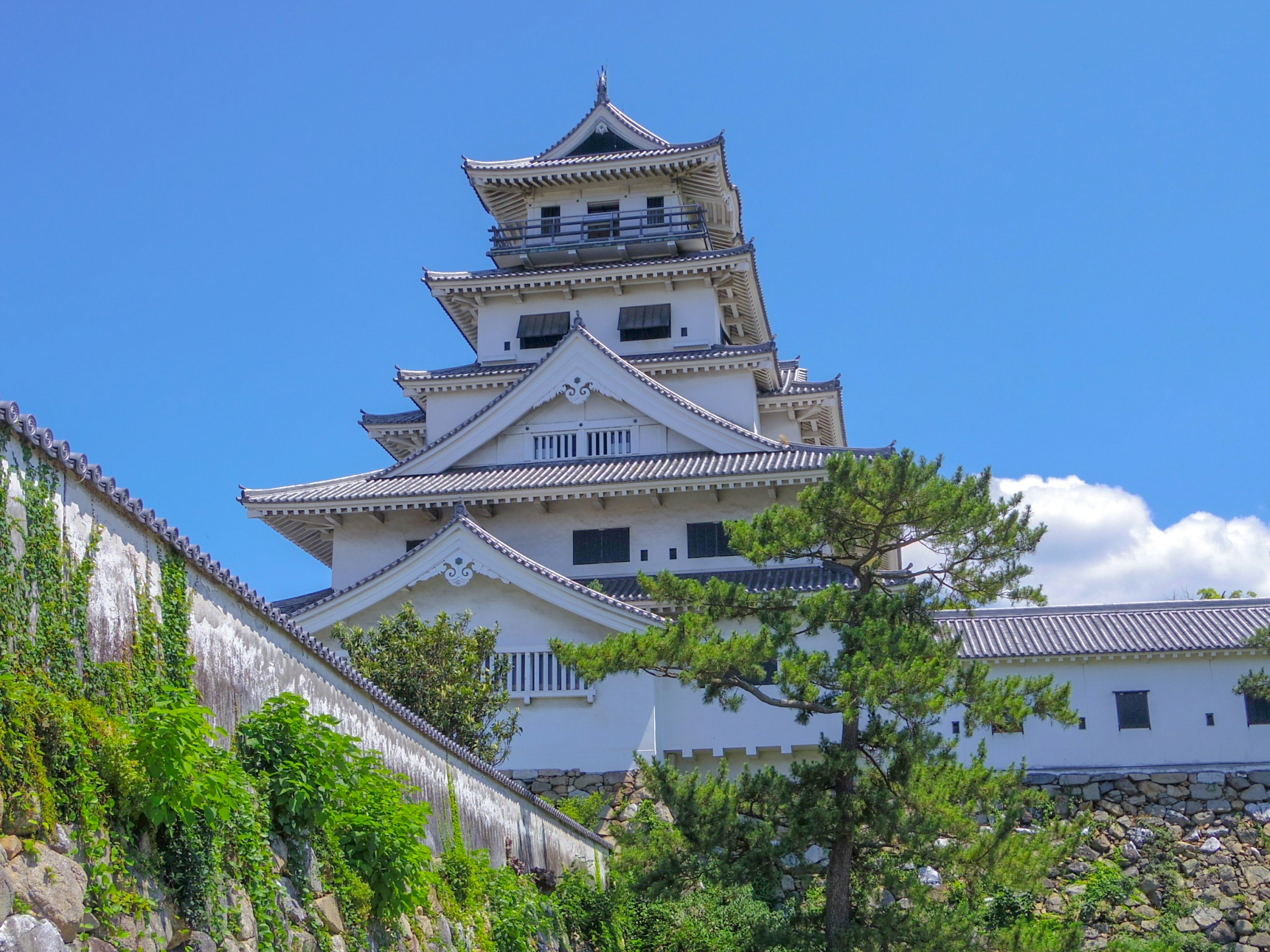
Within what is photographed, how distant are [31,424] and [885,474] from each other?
1094 cm

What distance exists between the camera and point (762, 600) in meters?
17.6

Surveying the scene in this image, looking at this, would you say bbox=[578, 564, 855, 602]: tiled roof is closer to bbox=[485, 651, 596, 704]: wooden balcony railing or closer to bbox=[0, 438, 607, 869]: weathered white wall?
bbox=[485, 651, 596, 704]: wooden balcony railing

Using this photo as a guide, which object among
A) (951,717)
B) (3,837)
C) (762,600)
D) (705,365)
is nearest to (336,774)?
(3,837)

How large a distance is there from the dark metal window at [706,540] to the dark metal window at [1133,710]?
7280 millimetres

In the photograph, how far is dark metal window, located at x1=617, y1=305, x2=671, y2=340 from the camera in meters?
31.2

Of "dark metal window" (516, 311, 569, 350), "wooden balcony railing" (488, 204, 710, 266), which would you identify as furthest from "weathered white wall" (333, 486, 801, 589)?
"wooden balcony railing" (488, 204, 710, 266)

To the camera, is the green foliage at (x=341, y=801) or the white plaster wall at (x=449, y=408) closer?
the green foliage at (x=341, y=801)

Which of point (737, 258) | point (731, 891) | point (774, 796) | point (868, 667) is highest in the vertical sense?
point (737, 258)

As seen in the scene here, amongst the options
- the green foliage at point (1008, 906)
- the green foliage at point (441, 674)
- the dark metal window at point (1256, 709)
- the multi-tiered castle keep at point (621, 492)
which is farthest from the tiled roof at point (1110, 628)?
the green foliage at point (441, 674)

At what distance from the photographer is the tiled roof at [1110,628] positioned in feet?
78.0

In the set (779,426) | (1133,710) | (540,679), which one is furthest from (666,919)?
(779,426)

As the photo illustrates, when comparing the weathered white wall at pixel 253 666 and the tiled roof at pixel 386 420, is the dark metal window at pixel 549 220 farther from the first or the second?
the weathered white wall at pixel 253 666

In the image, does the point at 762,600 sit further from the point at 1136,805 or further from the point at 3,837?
the point at 3,837

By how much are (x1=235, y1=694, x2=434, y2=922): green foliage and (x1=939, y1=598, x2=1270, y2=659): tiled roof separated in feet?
47.7
